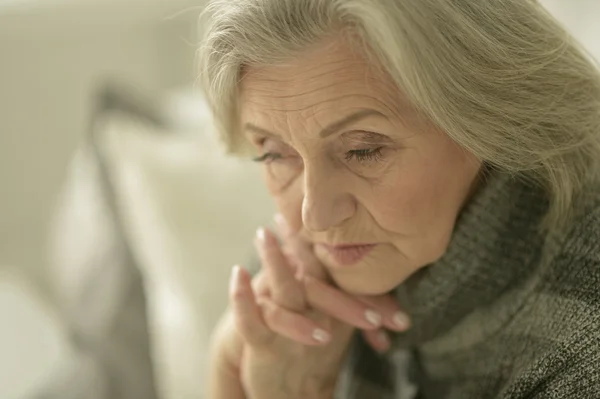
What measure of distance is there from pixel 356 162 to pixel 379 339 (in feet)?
1.25

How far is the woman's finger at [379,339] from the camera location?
3.72 ft

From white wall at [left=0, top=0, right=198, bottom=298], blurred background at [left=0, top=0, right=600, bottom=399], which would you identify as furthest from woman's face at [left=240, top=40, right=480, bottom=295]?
white wall at [left=0, top=0, right=198, bottom=298]

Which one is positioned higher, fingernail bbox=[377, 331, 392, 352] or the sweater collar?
the sweater collar

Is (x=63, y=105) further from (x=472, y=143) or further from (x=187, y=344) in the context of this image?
(x=472, y=143)

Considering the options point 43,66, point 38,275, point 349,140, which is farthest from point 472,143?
point 38,275

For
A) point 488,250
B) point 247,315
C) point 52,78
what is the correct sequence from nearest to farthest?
point 488,250 → point 247,315 → point 52,78

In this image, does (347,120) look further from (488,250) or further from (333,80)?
(488,250)

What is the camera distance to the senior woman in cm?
79

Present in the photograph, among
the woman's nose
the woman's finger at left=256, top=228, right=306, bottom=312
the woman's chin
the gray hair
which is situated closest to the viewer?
the gray hair

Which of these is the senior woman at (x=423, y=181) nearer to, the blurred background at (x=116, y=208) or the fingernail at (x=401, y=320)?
the fingernail at (x=401, y=320)

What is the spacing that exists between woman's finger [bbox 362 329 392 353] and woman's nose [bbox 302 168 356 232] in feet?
1.04

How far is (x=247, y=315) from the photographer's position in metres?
1.06

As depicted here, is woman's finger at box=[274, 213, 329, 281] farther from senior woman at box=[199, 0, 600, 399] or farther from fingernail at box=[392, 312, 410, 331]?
fingernail at box=[392, 312, 410, 331]

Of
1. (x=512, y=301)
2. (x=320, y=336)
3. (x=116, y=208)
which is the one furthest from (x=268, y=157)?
(x=116, y=208)
